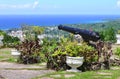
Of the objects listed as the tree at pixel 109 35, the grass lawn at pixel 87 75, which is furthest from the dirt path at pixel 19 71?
the tree at pixel 109 35

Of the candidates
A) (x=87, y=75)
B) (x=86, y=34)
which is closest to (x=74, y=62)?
(x=87, y=75)

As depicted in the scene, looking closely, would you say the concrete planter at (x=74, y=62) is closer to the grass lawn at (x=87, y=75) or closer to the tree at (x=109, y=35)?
the grass lawn at (x=87, y=75)

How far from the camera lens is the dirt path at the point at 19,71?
31.4 ft

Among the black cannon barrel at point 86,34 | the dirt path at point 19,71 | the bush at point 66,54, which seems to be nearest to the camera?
the dirt path at point 19,71

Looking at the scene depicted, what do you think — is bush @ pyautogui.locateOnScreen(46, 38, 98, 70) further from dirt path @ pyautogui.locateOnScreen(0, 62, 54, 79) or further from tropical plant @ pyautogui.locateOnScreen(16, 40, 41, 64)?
tropical plant @ pyautogui.locateOnScreen(16, 40, 41, 64)

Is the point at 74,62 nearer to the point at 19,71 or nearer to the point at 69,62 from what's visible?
the point at 69,62

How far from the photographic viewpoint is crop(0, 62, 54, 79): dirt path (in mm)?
9578

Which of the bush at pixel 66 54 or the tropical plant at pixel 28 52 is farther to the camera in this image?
the tropical plant at pixel 28 52

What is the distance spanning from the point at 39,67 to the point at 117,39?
9.24 metres

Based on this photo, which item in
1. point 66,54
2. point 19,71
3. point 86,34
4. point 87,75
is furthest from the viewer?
point 86,34

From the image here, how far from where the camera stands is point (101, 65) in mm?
10672

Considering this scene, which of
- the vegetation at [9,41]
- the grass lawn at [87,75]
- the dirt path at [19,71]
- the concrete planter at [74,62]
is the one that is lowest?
the grass lawn at [87,75]

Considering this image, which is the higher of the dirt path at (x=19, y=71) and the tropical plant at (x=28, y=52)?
the tropical plant at (x=28, y=52)

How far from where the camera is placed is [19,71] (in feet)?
33.8
